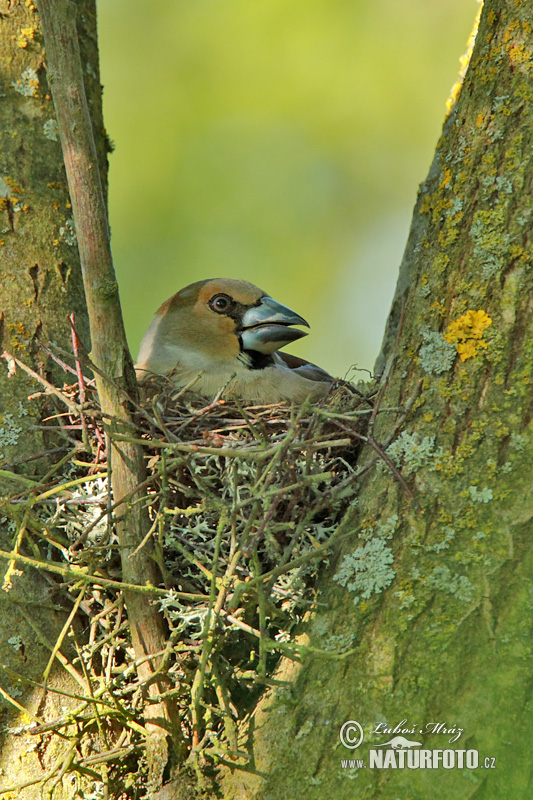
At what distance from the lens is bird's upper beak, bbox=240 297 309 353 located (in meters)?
3.98

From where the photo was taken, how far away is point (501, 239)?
2.44 meters

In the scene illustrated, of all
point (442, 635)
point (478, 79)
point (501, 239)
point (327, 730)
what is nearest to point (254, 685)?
point (327, 730)

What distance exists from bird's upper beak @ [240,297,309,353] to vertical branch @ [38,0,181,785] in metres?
1.44

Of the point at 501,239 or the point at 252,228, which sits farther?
the point at 252,228

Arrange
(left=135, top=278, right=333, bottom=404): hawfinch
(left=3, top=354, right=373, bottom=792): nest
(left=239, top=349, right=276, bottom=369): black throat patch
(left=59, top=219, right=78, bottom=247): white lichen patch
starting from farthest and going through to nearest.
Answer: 1. (left=239, top=349, right=276, bottom=369): black throat patch
2. (left=135, top=278, right=333, bottom=404): hawfinch
3. (left=59, top=219, right=78, bottom=247): white lichen patch
4. (left=3, top=354, right=373, bottom=792): nest

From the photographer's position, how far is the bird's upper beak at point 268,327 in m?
3.98

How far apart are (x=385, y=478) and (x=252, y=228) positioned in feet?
19.0

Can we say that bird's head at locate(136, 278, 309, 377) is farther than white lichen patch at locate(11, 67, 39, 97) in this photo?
Yes

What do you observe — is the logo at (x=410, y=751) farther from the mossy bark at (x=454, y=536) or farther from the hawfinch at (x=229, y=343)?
the hawfinch at (x=229, y=343)

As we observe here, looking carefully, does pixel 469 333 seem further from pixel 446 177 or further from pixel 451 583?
pixel 451 583

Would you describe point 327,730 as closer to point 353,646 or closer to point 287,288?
point 353,646

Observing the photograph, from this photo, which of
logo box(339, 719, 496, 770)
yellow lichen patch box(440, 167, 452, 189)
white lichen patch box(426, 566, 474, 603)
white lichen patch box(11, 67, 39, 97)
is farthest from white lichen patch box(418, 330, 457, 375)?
white lichen patch box(11, 67, 39, 97)

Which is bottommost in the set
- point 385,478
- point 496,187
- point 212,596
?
point 212,596

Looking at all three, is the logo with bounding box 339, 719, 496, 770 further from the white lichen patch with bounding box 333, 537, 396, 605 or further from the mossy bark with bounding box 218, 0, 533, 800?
the white lichen patch with bounding box 333, 537, 396, 605
